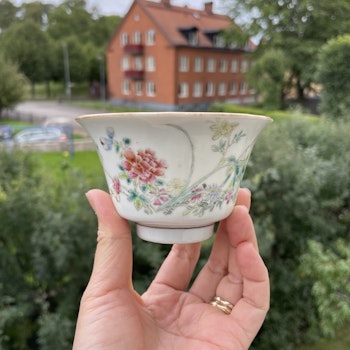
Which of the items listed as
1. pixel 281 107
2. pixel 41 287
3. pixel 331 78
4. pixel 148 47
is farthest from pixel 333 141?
pixel 148 47

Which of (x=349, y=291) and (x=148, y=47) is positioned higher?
(x=148, y=47)

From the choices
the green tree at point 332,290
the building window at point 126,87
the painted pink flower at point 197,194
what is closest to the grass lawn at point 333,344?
the green tree at point 332,290

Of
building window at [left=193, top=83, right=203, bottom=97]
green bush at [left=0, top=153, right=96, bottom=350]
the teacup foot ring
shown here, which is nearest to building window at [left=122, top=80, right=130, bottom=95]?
building window at [left=193, top=83, right=203, bottom=97]

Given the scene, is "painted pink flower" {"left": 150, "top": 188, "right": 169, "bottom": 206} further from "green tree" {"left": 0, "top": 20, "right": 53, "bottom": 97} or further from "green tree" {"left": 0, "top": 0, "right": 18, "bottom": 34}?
"green tree" {"left": 0, "top": 0, "right": 18, "bottom": 34}

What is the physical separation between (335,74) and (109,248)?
924 cm

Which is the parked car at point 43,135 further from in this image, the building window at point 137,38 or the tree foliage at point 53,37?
the tree foliage at point 53,37

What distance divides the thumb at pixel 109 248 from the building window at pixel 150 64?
708 inches

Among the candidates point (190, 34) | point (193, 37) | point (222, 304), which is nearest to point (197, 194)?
point (222, 304)

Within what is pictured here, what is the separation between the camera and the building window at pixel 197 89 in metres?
18.9

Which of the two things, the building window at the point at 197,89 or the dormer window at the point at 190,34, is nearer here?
the dormer window at the point at 190,34

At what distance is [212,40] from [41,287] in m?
18.7

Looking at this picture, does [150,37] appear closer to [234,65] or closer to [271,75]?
[234,65]

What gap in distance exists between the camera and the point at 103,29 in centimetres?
2889

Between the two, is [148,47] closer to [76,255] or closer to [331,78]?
[331,78]
